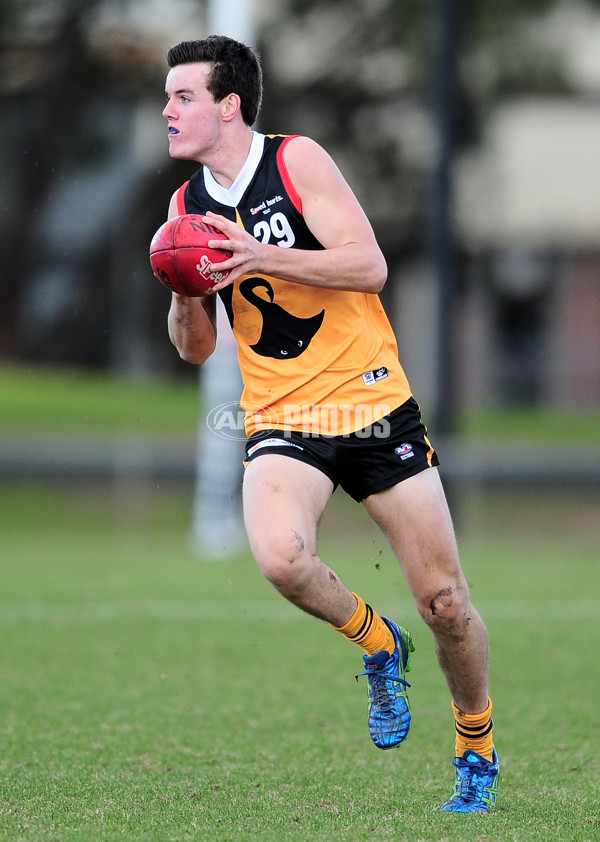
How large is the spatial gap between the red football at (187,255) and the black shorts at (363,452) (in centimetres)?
57

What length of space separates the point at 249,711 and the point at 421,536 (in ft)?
6.70

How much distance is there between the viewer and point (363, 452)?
4.29 m

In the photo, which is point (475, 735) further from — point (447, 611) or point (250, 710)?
point (250, 710)

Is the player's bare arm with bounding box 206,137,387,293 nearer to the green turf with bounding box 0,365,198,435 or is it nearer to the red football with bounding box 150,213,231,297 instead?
the red football with bounding box 150,213,231,297

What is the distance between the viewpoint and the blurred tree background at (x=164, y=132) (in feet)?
70.5

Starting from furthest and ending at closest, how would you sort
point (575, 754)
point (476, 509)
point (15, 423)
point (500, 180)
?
1. point (500, 180)
2. point (15, 423)
3. point (476, 509)
4. point (575, 754)

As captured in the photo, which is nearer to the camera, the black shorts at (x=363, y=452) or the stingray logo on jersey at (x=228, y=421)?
the black shorts at (x=363, y=452)

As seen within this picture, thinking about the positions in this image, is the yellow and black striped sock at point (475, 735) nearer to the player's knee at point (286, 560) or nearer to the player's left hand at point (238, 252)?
the player's knee at point (286, 560)

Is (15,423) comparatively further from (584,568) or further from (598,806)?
(598,806)

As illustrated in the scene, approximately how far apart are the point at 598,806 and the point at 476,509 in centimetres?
1392

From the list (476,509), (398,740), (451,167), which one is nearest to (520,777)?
(398,740)

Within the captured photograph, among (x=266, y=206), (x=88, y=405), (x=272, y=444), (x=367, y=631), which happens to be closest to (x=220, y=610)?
(x=367, y=631)

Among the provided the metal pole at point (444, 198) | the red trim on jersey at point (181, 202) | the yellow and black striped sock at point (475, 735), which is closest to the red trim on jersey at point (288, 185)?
the red trim on jersey at point (181, 202)

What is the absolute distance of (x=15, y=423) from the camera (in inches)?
800
